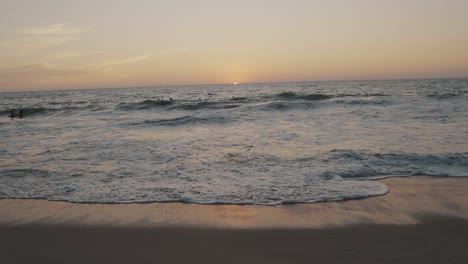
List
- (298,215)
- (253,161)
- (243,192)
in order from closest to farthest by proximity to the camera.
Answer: (298,215)
(243,192)
(253,161)

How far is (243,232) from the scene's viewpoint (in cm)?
486

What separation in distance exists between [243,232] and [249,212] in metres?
0.82

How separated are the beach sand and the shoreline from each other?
14mm

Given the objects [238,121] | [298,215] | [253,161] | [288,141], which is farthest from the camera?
[238,121]

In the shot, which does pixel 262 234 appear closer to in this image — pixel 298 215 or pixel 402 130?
pixel 298 215

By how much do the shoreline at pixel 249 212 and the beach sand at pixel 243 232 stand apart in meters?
0.01

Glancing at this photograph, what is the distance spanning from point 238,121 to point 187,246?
51.5 ft

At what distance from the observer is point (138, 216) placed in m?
5.56

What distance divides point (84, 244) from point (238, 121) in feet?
51.5

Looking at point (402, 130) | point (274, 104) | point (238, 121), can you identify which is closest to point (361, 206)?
point (402, 130)

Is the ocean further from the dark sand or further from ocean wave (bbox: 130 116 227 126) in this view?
ocean wave (bbox: 130 116 227 126)

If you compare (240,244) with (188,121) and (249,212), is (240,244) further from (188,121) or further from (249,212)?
(188,121)

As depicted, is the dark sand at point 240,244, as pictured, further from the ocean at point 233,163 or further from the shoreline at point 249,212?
the ocean at point 233,163

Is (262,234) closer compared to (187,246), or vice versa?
(187,246)
